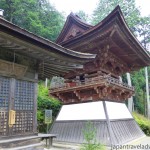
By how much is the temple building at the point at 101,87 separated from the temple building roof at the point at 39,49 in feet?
12.9

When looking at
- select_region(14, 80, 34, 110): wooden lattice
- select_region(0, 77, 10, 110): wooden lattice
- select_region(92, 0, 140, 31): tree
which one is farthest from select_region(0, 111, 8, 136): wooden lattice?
select_region(92, 0, 140, 31): tree

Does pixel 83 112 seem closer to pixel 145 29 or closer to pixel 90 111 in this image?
pixel 90 111

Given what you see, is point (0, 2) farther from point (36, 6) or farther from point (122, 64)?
point (122, 64)

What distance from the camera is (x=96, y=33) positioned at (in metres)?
11.2

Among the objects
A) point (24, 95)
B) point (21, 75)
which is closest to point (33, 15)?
point (21, 75)

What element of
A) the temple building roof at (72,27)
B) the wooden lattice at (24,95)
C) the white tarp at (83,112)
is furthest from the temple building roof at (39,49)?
the temple building roof at (72,27)

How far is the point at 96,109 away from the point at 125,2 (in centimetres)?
2323

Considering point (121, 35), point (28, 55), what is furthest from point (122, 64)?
point (28, 55)

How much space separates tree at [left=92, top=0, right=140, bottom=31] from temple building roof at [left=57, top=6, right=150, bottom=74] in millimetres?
14954

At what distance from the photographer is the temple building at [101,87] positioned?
440 inches

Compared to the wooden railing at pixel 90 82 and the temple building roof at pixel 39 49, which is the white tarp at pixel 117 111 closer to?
the wooden railing at pixel 90 82

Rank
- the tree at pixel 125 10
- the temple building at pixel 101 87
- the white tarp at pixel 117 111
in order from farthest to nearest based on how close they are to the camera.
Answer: the tree at pixel 125 10 → the white tarp at pixel 117 111 → the temple building at pixel 101 87

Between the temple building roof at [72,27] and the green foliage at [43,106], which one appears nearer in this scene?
the temple building roof at [72,27]

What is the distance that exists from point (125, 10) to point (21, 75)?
87.4 feet
